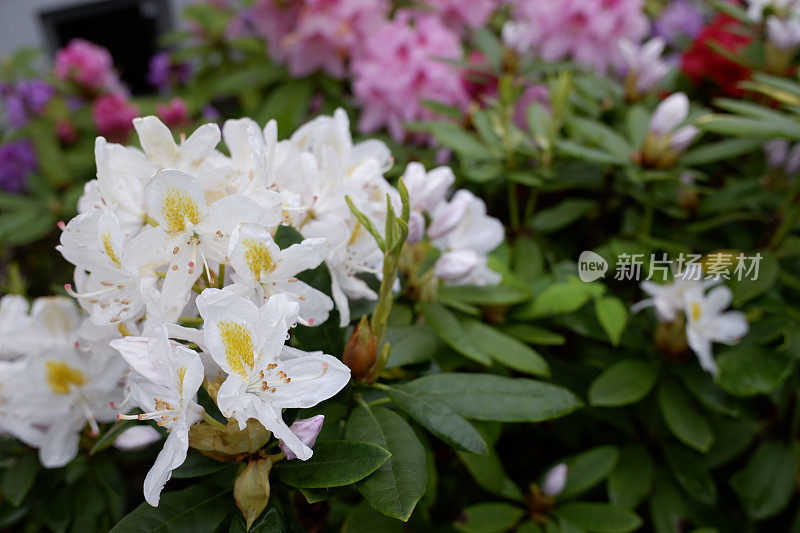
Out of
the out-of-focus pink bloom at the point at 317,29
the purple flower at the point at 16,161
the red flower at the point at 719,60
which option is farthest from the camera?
the purple flower at the point at 16,161

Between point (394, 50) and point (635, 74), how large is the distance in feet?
→ 1.79

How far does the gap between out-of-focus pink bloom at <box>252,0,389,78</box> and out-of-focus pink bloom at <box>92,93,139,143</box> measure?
457mm

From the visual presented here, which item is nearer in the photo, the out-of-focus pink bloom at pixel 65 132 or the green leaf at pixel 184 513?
the green leaf at pixel 184 513

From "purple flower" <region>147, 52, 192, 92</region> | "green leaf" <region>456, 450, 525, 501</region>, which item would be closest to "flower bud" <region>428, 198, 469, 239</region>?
"green leaf" <region>456, 450, 525, 501</region>

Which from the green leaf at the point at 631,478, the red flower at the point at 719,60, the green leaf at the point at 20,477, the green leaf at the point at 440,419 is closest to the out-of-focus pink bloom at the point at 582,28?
the red flower at the point at 719,60

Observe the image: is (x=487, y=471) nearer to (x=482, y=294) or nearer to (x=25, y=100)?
(x=482, y=294)

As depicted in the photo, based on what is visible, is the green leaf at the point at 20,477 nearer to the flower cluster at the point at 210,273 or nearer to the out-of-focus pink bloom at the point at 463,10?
the flower cluster at the point at 210,273

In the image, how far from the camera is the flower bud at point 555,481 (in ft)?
3.11

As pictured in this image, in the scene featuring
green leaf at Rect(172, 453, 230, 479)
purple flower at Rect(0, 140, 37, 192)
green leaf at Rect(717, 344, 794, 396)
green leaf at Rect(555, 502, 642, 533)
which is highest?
green leaf at Rect(172, 453, 230, 479)

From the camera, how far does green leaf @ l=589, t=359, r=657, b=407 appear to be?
35.8 inches

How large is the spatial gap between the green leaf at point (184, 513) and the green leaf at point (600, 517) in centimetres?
59

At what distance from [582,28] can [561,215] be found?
57cm

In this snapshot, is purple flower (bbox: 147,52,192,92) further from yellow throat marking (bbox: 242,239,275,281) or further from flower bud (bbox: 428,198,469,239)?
yellow throat marking (bbox: 242,239,275,281)

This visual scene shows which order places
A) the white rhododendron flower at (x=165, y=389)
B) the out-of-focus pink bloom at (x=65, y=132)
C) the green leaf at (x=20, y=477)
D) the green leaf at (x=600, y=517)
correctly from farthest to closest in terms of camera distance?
the out-of-focus pink bloom at (x=65, y=132), the green leaf at (x=600, y=517), the green leaf at (x=20, y=477), the white rhododendron flower at (x=165, y=389)
